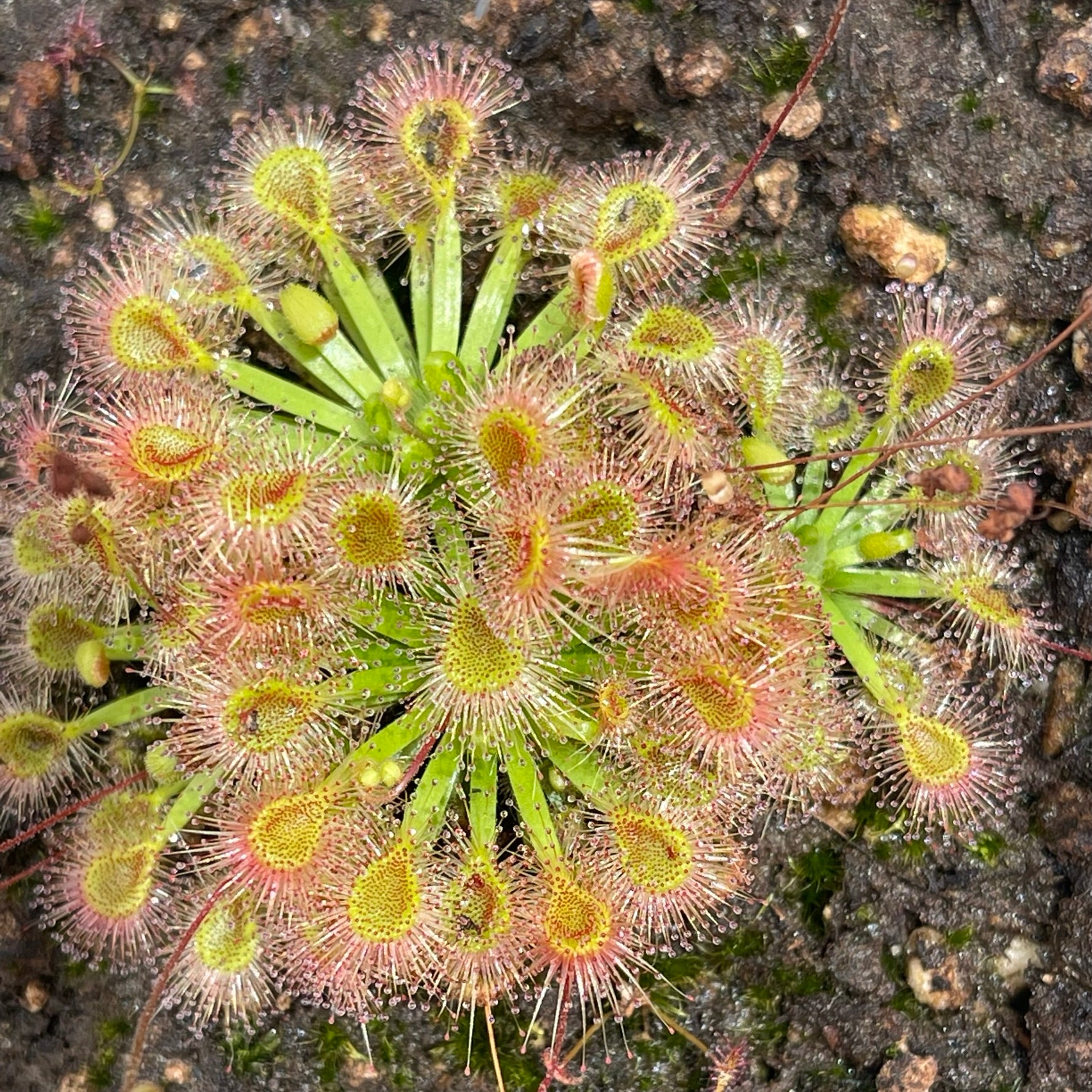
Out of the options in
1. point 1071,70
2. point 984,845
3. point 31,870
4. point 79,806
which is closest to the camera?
point 31,870

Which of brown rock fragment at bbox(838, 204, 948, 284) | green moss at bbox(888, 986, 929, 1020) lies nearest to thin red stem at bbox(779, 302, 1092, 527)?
brown rock fragment at bbox(838, 204, 948, 284)

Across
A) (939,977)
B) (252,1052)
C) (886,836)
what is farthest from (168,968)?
(939,977)

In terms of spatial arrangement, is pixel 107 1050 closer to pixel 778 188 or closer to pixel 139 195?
pixel 139 195

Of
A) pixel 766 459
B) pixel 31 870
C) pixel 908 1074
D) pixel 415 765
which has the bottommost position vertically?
pixel 908 1074

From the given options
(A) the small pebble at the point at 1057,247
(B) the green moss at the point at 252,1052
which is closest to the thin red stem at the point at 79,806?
(B) the green moss at the point at 252,1052

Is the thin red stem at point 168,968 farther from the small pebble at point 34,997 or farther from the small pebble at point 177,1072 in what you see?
the small pebble at point 34,997

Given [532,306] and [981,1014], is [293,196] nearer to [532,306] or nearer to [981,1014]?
[532,306]

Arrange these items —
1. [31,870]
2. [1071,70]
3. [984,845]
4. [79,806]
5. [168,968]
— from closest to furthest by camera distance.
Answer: [168,968] < [31,870] < [79,806] < [1071,70] < [984,845]

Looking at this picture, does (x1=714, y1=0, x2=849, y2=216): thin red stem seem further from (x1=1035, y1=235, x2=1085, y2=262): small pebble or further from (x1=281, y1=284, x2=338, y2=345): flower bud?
(x1=281, y1=284, x2=338, y2=345): flower bud
